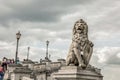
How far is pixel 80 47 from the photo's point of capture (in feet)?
56.4

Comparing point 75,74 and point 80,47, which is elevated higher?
point 80,47

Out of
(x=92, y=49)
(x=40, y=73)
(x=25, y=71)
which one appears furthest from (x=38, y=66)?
(x=92, y=49)

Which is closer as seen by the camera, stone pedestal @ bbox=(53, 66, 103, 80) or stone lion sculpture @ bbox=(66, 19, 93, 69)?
stone pedestal @ bbox=(53, 66, 103, 80)

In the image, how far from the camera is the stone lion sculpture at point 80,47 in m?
17.0

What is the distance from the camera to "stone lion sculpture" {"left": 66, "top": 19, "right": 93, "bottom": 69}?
17047 mm

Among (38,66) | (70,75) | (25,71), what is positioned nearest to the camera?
(70,75)

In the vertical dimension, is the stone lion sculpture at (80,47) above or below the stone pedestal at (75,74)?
above

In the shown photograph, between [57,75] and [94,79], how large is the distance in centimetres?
177

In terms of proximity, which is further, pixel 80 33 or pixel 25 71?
pixel 25 71

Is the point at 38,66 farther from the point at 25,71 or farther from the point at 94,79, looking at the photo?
the point at 94,79

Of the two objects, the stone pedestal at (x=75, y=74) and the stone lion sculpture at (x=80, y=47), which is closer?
the stone pedestal at (x=75, y=74)

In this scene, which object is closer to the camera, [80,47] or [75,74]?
[75,74]

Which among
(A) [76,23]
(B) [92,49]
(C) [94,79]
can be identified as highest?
(A) [76,23]

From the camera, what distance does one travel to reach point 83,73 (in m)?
16.6
